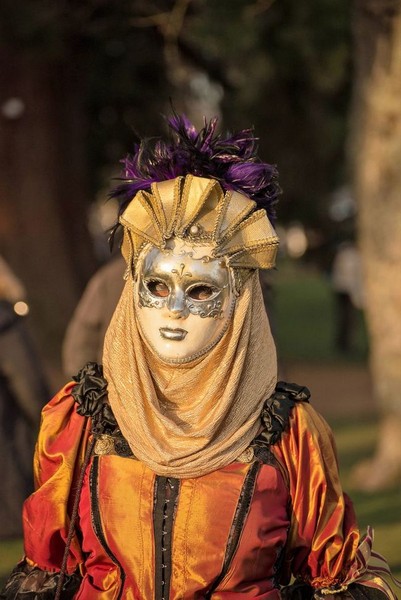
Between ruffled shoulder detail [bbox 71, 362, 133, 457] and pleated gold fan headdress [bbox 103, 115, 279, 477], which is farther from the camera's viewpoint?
ruffled shoulder detail [bbox 71, 362, 133, 457]

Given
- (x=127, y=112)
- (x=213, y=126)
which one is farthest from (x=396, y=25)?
(x=127, y=112)

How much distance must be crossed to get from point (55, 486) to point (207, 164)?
1.06 m

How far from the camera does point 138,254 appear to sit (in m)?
4.13

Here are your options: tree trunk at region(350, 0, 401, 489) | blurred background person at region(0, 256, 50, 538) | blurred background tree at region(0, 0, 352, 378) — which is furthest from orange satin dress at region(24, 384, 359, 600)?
blurred background tree at region(0, 0, 352, 378)

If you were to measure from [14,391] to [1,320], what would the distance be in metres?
0.44

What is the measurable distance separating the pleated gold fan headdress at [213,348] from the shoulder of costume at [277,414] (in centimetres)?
3

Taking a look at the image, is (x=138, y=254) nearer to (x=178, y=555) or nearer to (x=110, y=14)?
(x=178, y=555)

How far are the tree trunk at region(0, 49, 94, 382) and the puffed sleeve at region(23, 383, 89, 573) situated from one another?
13520 millimetres

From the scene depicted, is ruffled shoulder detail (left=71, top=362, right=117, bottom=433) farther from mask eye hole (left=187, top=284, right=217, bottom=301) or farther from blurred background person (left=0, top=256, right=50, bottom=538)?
blurred background person (left=0, top=256, right=50, bottom=538)

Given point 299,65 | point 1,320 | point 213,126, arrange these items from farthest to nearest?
point 299,65
point 1,320
point 213,126

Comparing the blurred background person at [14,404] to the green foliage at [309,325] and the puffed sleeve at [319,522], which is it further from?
the puffed sleeve at [319,522]

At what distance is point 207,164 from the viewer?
416 cm

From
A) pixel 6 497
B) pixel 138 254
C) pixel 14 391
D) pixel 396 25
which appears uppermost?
pixel 396 25

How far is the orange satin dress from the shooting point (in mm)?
3963
